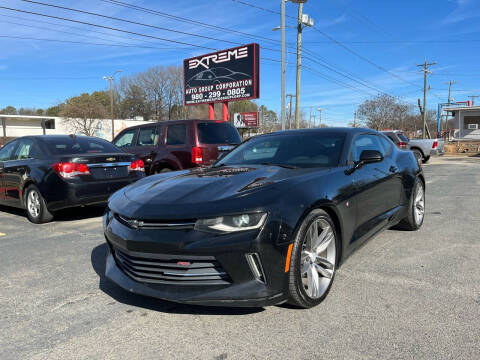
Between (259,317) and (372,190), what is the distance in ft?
6.06

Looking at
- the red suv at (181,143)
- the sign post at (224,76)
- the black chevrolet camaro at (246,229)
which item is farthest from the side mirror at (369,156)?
the sign post at (224,76)

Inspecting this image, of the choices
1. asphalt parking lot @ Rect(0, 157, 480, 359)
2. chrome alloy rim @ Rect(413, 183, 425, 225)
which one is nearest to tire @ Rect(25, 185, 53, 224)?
asphalt parking lot @ Rect(0, 157, 480, 359)

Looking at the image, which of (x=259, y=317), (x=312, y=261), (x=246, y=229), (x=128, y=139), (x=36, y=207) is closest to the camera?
(x=246, y=229)

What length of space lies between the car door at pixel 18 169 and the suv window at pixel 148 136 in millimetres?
2637

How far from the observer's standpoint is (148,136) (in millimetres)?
8711

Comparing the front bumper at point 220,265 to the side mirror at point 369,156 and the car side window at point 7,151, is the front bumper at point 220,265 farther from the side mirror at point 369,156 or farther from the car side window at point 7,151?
the car side window at point 7,151

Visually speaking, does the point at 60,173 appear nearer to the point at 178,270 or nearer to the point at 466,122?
the point at 178,270

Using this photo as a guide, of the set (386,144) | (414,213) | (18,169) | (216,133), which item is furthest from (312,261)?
(216,133)

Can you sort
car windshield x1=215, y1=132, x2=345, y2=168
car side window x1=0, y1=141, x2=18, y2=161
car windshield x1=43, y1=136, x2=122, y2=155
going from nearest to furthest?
car windshield x1=215, y1=132, x2=345, y2=168, car windshield x1=43, y1=136, x2=122, y2=155, car side window x1=0, y1=141, x2=18, y2=161

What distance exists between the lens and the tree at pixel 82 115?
51.1 meters

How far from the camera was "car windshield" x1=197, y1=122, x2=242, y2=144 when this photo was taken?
8016mm

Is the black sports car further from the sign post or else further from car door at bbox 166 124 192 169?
the sign post

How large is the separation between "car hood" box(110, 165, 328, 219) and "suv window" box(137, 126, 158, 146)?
17.1 feet

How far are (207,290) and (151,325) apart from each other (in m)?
0.53
